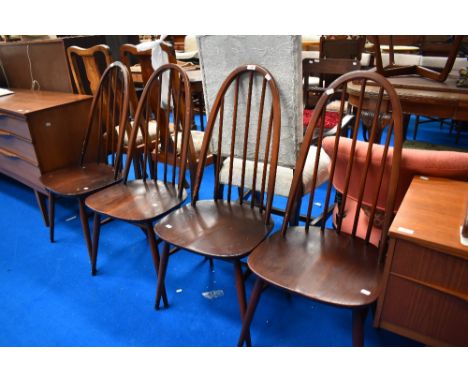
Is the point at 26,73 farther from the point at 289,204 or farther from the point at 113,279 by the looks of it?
the point at 289,204

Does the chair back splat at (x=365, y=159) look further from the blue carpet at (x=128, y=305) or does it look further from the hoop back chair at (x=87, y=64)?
the hoop back chair at (x=87, y=64)

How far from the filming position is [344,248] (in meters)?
1.14

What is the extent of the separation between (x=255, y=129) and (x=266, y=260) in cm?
60

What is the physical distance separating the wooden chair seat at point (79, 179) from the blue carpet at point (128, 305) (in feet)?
1.33

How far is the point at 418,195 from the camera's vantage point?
0.98 meters

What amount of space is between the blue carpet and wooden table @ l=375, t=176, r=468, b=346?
1.36ft

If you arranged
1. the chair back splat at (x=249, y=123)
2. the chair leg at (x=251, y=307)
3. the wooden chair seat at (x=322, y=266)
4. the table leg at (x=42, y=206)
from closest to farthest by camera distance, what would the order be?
the wooden chair seat at (x=322, y=266)
the chair leg at (x=251, y=307)
the chair back splat at (x=249, y=123)
the table leg at (x=42, y=206)

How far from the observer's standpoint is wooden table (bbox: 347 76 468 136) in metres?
1.50

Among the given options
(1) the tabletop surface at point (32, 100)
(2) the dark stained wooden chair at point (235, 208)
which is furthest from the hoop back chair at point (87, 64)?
(2) the dark stained wooden chair at point (235, 208)

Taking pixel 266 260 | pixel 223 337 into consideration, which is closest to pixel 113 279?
pixel 223 337

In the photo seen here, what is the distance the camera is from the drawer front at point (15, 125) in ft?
6.16

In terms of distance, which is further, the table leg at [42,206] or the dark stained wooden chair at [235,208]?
the table leg at [42,206]

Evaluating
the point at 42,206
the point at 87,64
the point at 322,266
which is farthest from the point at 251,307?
the point at 87,64

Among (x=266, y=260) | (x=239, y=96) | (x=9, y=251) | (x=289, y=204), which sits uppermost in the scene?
(x=239, y=96)
